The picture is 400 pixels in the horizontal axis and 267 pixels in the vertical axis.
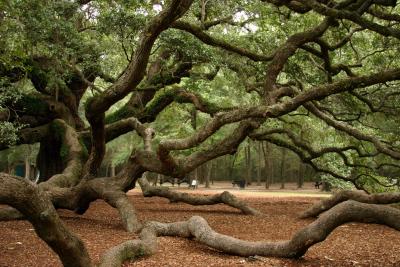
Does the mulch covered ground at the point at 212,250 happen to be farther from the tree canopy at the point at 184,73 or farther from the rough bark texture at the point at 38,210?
the rough bark texture at the point at 38,210

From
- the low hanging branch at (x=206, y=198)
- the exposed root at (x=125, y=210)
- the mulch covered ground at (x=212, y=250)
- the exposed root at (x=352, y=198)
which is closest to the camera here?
the mulch covered ground at (x=212, y=250)

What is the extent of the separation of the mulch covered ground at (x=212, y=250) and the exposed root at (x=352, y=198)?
0.64m

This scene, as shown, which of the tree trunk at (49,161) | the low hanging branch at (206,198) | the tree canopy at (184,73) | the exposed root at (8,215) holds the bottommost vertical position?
the exposed root at (8,215)

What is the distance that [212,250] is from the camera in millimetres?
7645

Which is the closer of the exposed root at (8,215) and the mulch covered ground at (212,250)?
the mulch covered ground at (212,250)

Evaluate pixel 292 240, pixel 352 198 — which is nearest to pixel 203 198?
Answer: pixel 352 198

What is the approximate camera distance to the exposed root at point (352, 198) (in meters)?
10.9

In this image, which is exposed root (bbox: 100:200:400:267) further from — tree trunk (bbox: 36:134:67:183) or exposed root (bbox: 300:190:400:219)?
tree trunk (bbox: 36:134:67:183)

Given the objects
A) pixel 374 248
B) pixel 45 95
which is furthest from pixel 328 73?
pixel 45 95

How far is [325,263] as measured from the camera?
22.4 feet

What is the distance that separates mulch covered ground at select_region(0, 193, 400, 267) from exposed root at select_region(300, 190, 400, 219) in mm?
637

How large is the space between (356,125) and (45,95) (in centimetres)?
1054

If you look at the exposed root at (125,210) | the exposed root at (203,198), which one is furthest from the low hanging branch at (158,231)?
the exposed root at (203,198)

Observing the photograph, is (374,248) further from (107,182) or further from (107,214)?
(107,214)
